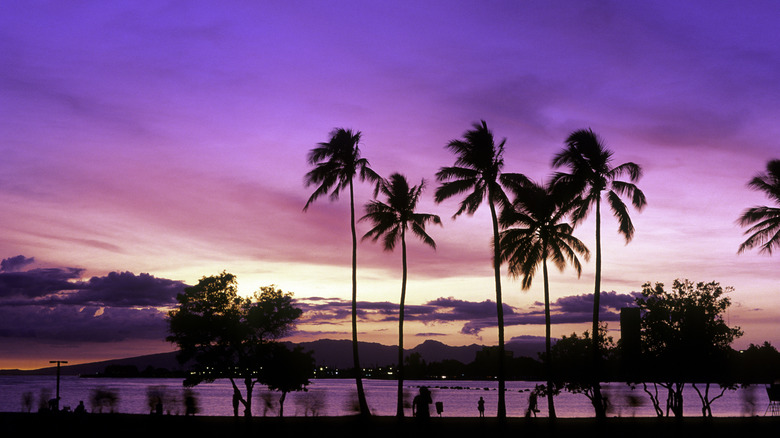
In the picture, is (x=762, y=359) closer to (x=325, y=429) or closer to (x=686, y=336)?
(x=686, y=336)

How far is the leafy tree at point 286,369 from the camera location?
2392 inches

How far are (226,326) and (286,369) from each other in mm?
7961

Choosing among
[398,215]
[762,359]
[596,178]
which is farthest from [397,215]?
[762,359]

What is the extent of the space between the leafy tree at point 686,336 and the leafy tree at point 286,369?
29.3 meters

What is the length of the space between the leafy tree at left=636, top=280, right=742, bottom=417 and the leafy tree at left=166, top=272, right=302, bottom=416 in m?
28.4

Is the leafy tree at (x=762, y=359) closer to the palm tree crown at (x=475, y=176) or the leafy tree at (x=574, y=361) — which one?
the leafy tree at (x=574, y=361)

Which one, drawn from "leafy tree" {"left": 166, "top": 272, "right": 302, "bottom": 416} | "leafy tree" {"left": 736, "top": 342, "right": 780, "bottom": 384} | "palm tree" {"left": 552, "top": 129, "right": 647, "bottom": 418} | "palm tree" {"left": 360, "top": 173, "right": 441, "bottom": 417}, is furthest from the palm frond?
"leafy tree" {"left": 736, "top": 342, "right": 780, "bottom": 384}

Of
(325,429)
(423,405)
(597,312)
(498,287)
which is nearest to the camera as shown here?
(423,405)

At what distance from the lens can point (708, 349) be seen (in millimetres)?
51781

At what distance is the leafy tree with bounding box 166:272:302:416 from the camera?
57344mm

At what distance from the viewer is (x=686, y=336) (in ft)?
171

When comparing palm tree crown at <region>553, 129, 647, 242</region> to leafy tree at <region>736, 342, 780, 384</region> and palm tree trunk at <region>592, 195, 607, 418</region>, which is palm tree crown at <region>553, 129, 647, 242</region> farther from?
leafy tree at <region>736, 342, 780, 384</region>

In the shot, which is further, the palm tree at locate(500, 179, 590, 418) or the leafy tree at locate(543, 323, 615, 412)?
the leafy tree at locate(543, 323, 615, 412)

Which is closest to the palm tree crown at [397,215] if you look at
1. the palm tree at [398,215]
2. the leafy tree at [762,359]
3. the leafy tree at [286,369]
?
the palm tree at [398,215]
